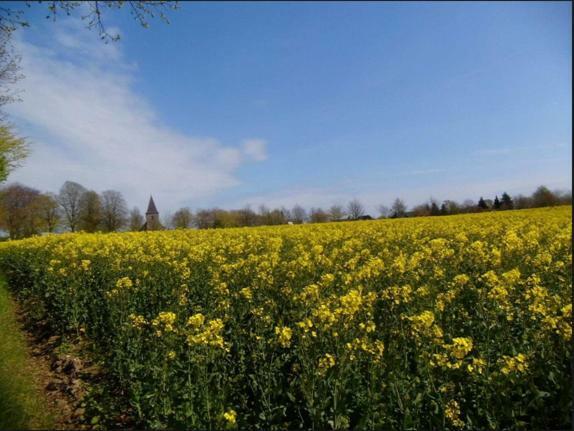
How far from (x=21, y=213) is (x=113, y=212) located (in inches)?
551

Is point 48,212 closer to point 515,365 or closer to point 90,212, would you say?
point 90,212

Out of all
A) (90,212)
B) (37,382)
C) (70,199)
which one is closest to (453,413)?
(37,382)

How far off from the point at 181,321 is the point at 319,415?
11.7 feet

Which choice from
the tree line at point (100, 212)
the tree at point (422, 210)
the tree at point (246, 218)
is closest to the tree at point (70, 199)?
the tree line at point (100, 212)

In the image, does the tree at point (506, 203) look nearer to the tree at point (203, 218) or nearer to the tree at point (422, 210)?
the tree at point (422, 210)

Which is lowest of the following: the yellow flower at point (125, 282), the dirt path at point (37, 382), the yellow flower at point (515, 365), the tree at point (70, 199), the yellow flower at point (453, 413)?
the dirt path at point (37, 382)

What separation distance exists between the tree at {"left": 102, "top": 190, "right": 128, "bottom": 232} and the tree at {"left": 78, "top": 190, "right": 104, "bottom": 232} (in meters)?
0.83

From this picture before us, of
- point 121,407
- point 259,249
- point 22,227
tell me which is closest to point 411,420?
point 121,407

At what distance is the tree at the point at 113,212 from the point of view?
66875mm

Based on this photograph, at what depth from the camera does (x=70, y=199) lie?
70.7 metres

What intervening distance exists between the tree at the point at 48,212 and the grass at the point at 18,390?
2547 inches

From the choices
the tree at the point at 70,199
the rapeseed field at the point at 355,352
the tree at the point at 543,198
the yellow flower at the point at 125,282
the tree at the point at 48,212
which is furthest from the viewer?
the tree at the point at 70,199

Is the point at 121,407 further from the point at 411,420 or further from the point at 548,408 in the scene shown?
the point at 548,408

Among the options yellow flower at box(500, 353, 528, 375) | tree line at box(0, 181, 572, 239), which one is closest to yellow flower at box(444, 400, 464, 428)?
yellow flower at box(500, 353, 528, 375)
